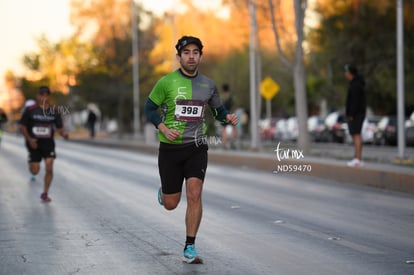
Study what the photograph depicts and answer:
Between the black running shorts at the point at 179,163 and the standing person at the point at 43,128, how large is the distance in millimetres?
6411

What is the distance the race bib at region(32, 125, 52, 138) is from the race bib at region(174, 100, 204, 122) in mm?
6879

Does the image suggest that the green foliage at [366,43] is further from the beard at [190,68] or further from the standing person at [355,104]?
the beard at [190,68]

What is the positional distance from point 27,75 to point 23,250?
294 ft

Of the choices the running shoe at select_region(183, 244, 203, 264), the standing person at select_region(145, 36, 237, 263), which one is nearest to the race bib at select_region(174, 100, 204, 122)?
the standing person at select_region(145, 36, 237, 263)

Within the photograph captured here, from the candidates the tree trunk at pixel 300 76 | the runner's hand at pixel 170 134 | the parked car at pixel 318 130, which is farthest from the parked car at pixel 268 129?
the runner's hand at pixel 170 134

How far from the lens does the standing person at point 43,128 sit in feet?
47.9

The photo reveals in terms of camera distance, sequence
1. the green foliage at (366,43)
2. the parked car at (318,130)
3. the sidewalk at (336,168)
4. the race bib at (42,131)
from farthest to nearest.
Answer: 1. the parked car at (318,130)
2. the green foliage at (366,43)
3. the sidewalk at (336,168)
4. the race bib at (42,131)

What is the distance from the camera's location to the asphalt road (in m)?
8.06

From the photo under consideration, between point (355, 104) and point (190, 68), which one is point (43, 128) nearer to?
point (355, 104)

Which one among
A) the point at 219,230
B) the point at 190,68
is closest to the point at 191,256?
the point at 190,68

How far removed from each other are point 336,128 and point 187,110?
37.5 meters

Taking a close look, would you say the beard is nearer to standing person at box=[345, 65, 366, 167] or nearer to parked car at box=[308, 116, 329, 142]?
standing person at box=[345, 65, 366, 167]

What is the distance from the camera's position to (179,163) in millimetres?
8398

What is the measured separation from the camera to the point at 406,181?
1608 cm
